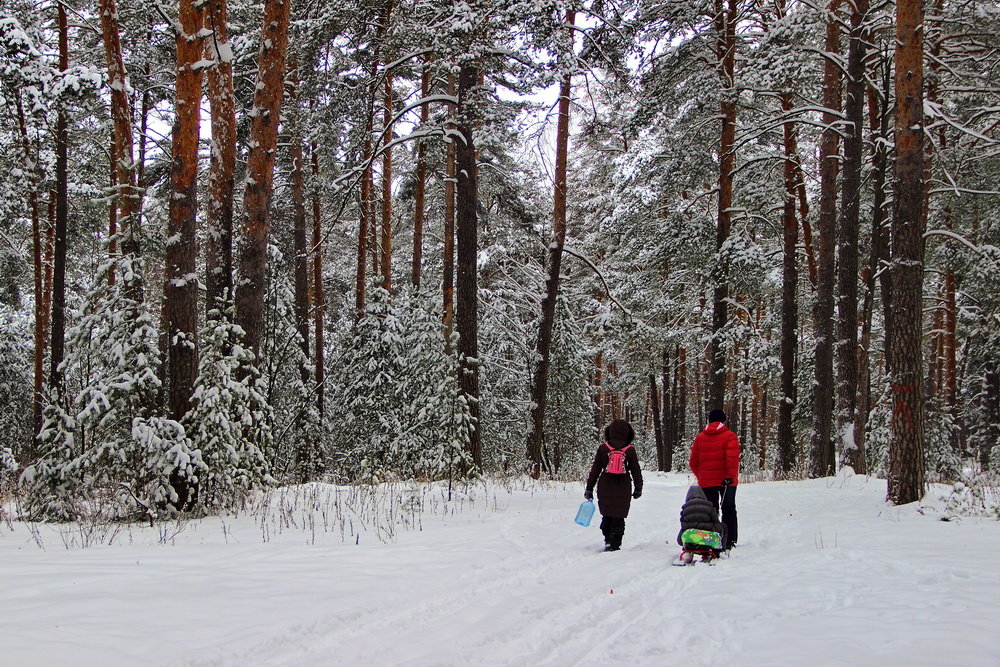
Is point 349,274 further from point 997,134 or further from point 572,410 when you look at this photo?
point 997,134

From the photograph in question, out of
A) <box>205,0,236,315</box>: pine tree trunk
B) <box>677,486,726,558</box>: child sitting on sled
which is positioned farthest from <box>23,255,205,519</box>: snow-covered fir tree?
<box>677,486,726,558</box>: child sitting on sled

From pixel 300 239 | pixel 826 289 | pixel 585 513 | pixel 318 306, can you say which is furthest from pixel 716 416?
pixel 300 239

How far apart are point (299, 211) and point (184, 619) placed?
1585 centimetres

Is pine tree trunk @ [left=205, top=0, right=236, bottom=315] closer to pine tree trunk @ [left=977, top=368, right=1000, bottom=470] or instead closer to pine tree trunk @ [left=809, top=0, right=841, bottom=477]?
pine tree trunk @ [left=809, top=0, right=841, bottom=477]

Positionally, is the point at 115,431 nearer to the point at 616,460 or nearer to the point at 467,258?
the point at 616,460

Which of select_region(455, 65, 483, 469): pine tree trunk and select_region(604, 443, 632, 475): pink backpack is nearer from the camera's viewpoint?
select_region(604, 443, 632, 475): pink backpack

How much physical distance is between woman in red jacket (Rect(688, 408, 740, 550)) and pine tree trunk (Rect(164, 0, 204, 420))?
6.70 m

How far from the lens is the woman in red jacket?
821 centimetres

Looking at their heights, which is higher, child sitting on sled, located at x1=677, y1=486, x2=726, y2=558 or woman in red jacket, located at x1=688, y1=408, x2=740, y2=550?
woman in red jacket, located at x1=688, y1=408, x2=740, y2=550

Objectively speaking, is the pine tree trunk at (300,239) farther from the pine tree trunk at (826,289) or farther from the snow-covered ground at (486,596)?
the pine tree trunk at (826,289)

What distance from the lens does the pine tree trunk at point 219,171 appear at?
9.65 meters

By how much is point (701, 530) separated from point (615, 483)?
1324 millimetres

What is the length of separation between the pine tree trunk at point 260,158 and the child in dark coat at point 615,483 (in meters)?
5.39

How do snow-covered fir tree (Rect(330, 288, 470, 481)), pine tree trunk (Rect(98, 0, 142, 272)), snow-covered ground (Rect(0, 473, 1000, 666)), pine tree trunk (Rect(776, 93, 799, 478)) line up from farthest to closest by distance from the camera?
pine tree trunk (Rect(776, 93, 799, 478))
snow-covered fir tree (Rect(330, 288, 470, 481))
pine tree trunk (Rect(98, 0, 142, 272))
snow-covered ground (Rect(0, 473, 1000, 666))
